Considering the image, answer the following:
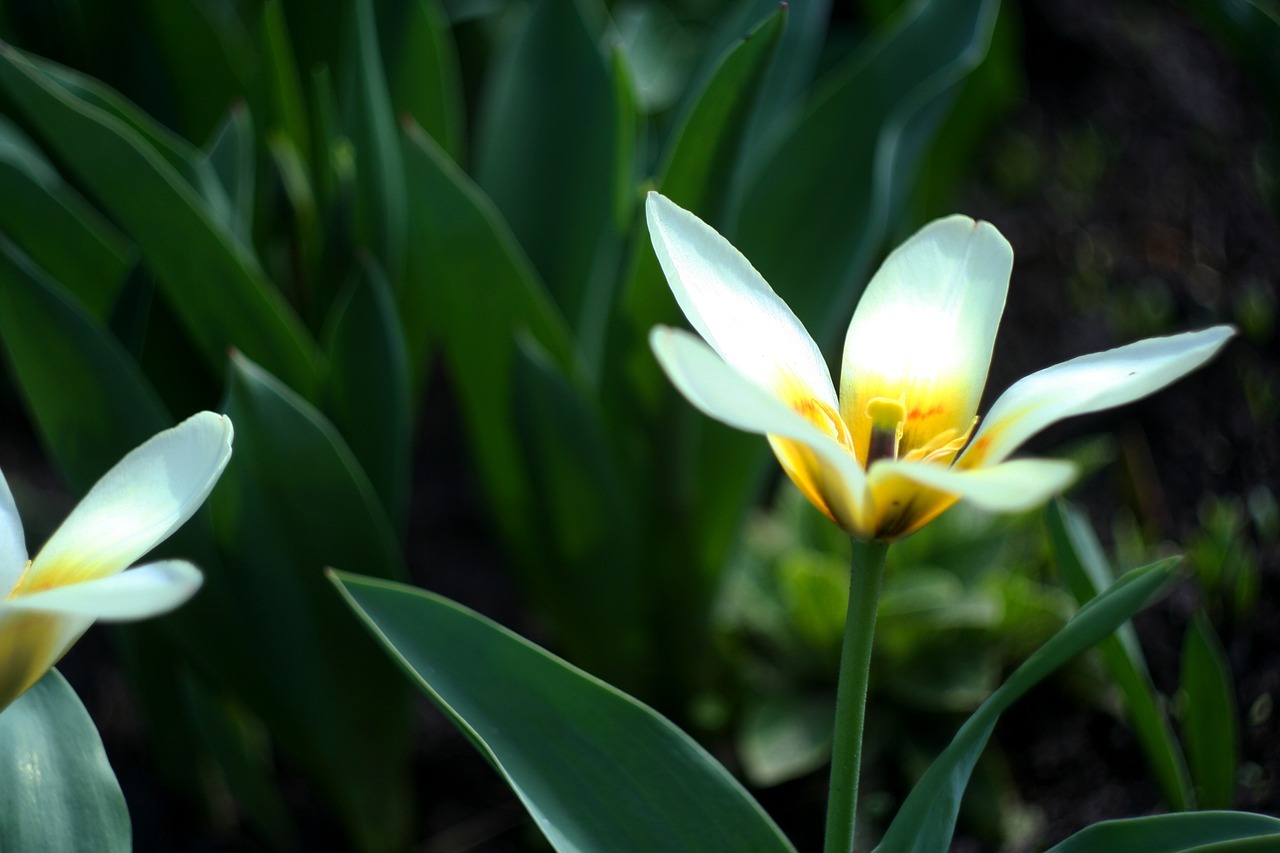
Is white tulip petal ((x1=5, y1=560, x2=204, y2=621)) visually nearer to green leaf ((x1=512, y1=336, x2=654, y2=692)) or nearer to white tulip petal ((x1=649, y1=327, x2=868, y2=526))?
white tulip petal ((x1=649, y1=327, x2=868, y2=526))

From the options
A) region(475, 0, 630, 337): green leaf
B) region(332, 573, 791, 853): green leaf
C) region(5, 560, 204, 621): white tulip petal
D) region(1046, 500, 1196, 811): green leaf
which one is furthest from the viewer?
region(475, 0, 630, 337): green leaf

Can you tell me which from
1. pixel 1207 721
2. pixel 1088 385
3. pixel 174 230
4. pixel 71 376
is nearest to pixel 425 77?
pixel 174 230

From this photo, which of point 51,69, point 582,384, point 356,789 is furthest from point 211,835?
point 51,69

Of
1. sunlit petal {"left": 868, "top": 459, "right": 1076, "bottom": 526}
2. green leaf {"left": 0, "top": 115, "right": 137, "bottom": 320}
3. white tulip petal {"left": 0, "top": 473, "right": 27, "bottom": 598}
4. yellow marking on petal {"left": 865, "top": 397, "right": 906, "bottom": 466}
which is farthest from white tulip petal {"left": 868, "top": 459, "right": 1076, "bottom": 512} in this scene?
green leaf {"left": 0, "top": 115, "right": 137, "bottom": 320}

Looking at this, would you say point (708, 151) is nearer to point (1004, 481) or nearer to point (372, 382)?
point (372, 382)

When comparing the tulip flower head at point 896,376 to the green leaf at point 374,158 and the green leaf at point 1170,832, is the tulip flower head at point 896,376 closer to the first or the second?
the green leaf at point 1170,832
